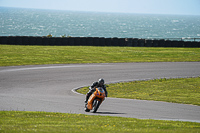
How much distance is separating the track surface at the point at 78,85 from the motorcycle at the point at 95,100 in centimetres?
25

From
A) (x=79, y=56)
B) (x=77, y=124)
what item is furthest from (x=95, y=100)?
(x=79, y=56)

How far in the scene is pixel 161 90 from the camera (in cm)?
1722

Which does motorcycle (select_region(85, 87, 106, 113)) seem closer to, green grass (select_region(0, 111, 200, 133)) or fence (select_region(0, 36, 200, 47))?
green grass (select_region(0, 111, 200, 133))

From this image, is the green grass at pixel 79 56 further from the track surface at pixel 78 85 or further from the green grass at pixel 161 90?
the green grass at pixel 161 90

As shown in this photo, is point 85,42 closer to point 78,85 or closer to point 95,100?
point 78,85

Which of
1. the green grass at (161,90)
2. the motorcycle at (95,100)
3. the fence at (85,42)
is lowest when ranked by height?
the fence at (85,42)

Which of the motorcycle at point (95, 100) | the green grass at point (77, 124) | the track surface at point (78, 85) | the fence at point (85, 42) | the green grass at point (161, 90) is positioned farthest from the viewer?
the fence at point (85, 42)

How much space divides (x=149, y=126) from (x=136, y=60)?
2048cm

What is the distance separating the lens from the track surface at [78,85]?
484 inches

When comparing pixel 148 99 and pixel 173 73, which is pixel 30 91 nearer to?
pixel 148 99

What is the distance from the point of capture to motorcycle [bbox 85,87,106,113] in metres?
11.9

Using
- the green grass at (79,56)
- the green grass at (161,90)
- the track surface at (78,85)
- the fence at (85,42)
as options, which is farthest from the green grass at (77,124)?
the fence at (85,42)

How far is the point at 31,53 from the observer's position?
3191cm

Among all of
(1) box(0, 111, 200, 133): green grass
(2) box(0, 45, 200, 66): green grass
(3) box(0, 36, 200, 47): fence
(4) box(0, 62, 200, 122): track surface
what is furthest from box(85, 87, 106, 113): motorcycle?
(3) box(0, 36, 200, 47): fence
